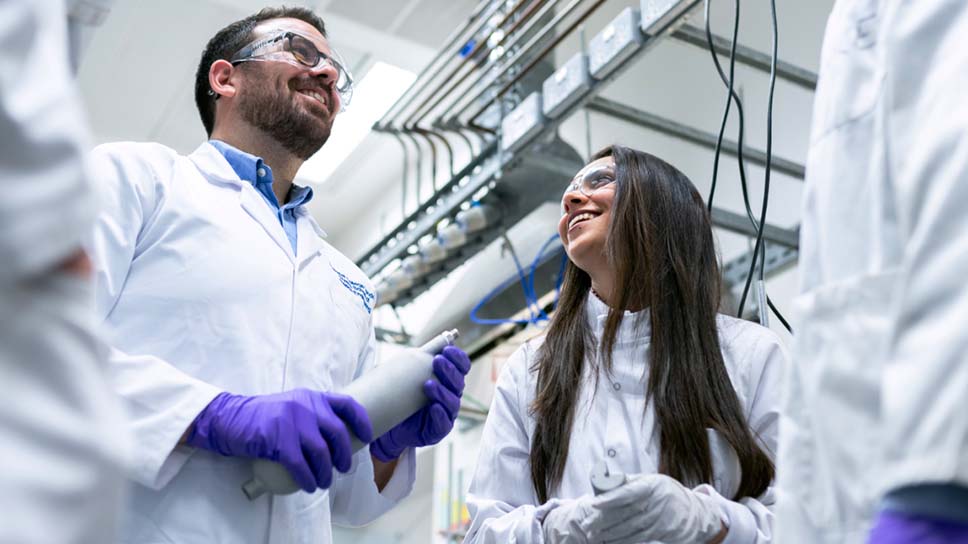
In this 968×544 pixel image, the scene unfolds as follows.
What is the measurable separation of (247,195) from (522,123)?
3.51ft

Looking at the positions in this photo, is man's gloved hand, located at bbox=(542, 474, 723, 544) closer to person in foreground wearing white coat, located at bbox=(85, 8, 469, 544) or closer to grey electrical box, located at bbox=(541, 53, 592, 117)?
person in foreground wearing white coat, located at bbox=(85, 8, 469, 544)

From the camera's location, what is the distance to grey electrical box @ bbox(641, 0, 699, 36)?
1.99 meters

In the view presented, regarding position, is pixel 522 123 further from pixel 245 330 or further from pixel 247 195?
pixel 245 330

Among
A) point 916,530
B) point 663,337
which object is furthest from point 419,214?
point 916,530

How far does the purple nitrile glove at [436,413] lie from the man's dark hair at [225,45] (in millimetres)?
698

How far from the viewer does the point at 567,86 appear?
2.31 metres

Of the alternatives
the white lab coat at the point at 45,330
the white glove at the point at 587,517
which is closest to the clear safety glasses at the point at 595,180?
the white glove at the point at 587,517

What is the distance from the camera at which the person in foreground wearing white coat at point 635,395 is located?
1276 millimetres

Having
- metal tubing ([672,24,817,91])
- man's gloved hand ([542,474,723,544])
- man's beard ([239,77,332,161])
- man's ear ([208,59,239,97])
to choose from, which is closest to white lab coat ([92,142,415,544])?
man's beard ([239,77,332,161])

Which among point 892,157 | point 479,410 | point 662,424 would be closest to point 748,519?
point 662,424

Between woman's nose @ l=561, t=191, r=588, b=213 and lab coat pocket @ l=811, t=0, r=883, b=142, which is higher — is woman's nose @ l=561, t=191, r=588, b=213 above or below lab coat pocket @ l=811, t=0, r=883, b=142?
below

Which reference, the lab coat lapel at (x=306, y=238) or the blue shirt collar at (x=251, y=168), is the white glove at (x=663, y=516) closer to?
the lab coat lapel at (x=306, y=238)

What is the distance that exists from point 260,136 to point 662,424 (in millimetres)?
813

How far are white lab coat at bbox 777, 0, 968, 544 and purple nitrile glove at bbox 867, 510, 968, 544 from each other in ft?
0.08
